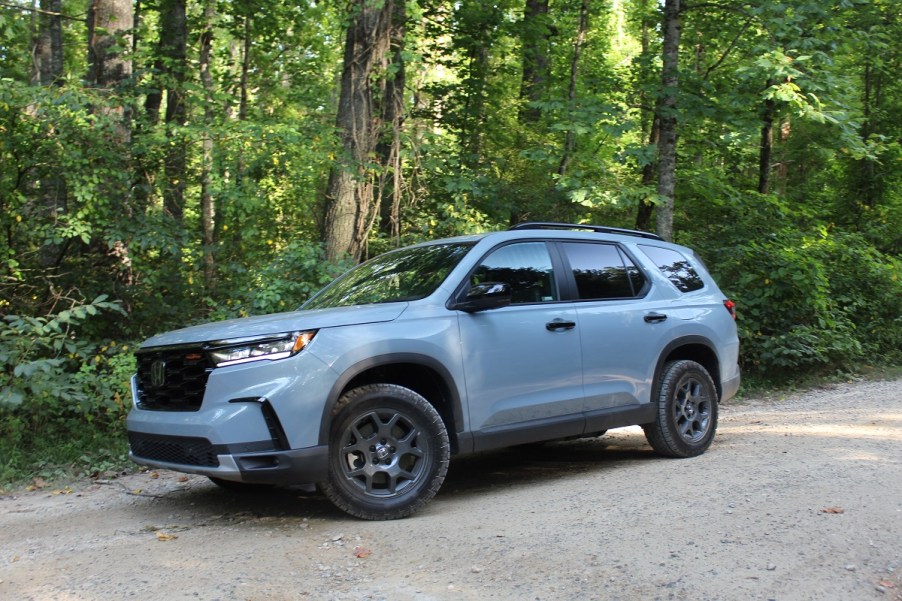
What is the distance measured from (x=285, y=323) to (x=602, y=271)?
9.69 feet

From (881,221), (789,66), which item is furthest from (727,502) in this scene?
(881,221)

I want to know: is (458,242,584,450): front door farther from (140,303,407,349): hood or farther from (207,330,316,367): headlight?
(207,330,316,367): headlight

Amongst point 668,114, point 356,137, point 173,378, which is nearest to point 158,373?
point 173,378

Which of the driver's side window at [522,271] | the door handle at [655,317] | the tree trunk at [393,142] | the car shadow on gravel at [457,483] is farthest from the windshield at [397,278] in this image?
the tree trunk at [393,142]

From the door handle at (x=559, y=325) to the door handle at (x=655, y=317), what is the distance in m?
0.92

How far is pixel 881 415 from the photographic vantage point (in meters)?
8.87

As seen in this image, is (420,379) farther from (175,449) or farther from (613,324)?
(613,324)

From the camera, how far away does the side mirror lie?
555 centimetres

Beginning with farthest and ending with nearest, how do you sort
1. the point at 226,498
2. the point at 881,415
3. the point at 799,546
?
the point at 881,415, the point at 226,498, the point at 799,546

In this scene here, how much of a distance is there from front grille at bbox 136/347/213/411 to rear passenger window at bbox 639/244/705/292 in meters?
4.18

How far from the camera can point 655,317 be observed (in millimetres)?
6863

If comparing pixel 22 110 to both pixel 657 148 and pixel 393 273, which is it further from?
pixel 657 148

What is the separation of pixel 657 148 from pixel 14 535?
10464mm

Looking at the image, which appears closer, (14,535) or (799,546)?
(799,546)
